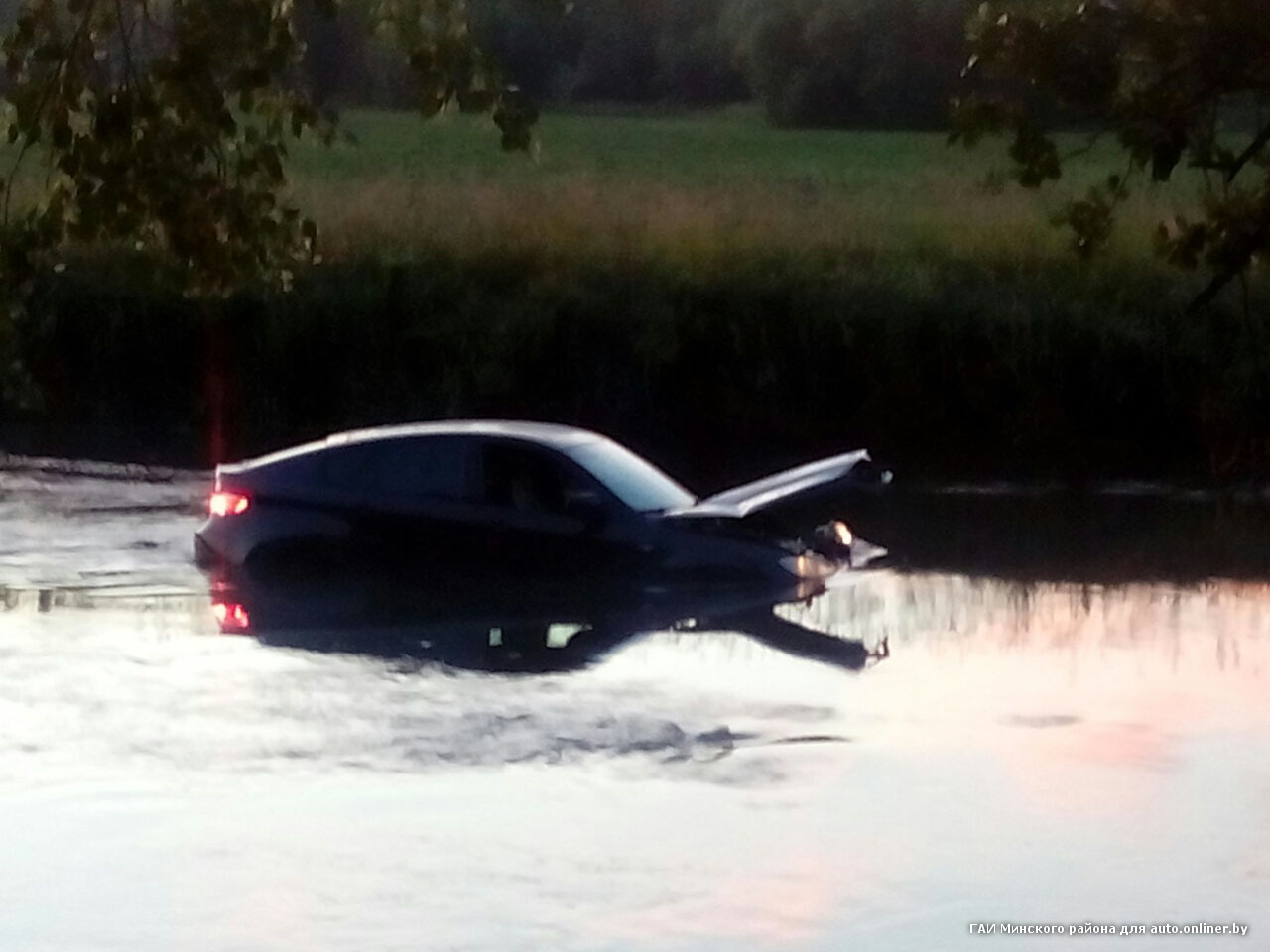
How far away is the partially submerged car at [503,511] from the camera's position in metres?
16.1

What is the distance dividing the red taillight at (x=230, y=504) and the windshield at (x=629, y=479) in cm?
239

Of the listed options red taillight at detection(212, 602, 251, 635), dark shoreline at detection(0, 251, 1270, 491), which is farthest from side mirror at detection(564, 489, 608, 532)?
dark shoreline at detection(0, 251, 1270, 491)

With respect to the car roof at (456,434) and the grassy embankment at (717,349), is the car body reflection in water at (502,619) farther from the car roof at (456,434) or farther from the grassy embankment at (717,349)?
the grassy embankment at (717,349)

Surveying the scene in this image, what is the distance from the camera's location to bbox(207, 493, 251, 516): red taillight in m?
17.1

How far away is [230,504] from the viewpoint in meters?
17.1

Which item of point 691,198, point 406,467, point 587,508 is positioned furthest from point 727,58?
point 587,508

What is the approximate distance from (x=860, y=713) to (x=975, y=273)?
62.4ft

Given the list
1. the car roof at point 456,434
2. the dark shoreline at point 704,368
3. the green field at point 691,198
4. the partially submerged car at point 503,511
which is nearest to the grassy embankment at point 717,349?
the dark shoreline at point 704,368

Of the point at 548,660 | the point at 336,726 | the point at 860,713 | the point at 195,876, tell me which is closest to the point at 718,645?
the point at 548,660

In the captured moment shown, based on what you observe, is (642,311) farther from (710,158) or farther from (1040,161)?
(710,158)

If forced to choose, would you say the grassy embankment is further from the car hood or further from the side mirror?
the side mirror

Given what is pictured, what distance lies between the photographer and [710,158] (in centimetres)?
4953

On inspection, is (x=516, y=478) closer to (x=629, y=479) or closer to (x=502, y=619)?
(x=629, y=479)

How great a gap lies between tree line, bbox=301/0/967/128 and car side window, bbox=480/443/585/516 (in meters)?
36.0
